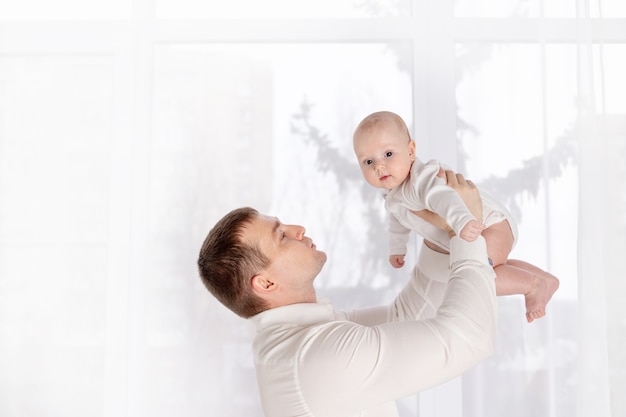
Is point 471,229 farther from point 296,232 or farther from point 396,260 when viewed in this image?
point 396,260

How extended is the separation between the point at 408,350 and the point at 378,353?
7 cm

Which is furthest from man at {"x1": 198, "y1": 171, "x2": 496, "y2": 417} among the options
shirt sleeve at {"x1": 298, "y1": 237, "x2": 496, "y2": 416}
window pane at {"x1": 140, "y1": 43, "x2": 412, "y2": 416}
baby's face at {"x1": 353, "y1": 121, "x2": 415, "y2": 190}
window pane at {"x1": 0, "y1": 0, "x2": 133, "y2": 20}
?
window pane at {"x1": 0, "y1": 0, "x2": 133, "y2": 20}

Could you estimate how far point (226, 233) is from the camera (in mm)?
1543

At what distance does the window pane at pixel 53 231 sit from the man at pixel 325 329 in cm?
104

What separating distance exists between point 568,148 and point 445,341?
1262mm

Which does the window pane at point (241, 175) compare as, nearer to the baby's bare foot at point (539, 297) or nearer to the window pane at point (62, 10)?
the window pane at point (62, 10)

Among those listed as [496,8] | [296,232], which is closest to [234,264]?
[296,232]

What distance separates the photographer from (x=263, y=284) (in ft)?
5.02

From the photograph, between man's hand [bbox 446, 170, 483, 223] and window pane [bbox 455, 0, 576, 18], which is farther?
window pane [bbox 455, 0, 576, 18]

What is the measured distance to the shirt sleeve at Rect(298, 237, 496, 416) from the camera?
4.37 feet

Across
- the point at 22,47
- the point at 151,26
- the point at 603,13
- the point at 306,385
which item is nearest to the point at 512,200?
the point at 603,13

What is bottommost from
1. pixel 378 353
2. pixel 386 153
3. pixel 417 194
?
pixel 378 353

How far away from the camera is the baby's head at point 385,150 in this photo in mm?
1649

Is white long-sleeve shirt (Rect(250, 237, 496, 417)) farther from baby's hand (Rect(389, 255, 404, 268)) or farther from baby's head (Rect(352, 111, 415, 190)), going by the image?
baby's hand (Rect(389, 255, 404, 268))
